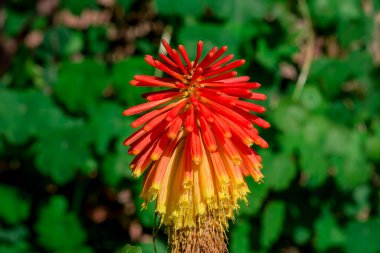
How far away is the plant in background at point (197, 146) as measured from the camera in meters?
1.73

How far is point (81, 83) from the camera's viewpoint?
3283 mm

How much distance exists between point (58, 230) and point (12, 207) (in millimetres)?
427

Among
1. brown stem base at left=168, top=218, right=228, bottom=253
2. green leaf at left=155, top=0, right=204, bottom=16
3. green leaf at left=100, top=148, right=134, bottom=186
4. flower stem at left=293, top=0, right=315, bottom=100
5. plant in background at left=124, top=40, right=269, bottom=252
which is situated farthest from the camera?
flower stem at left=293, top=0, right=315, bottom=100

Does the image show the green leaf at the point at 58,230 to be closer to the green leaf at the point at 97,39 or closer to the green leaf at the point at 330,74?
the green leaf at the point at 97,39

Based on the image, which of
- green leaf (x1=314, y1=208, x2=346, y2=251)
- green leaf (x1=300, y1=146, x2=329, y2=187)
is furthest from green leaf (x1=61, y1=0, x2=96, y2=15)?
green leaf (x1=314, y1=208, x2=346, y2=251)

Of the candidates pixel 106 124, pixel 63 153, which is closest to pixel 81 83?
pixel 106 124

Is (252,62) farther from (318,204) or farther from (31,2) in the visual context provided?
(31,2)

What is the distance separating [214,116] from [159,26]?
203 cm

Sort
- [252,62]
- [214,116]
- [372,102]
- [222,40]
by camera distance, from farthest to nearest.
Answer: [372,102] < [252,62] < [222,40] < [214,116]

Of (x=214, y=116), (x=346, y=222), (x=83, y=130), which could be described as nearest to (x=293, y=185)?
(x=346, y=222)

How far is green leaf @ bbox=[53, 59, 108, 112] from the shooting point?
3.27 meters

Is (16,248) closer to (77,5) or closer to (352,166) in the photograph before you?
(77,5)

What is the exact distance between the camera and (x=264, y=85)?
3.38m

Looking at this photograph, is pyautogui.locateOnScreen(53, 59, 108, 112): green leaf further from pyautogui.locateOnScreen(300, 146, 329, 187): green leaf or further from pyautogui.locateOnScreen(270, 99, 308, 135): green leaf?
pyautogui.locateOnScreen(300, 146, 329, 187): green leaf
